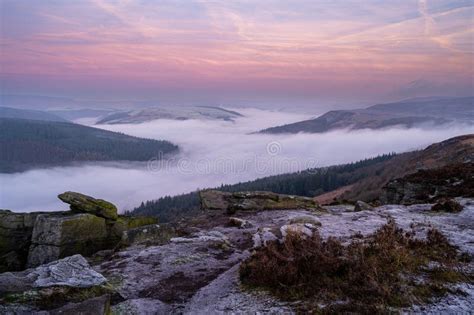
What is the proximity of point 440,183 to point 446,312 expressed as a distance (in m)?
28.2

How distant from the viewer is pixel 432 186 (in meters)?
35.9

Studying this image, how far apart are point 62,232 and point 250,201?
617 inches

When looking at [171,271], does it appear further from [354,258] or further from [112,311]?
[354,258]

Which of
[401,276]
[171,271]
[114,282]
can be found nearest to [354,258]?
[401,276]

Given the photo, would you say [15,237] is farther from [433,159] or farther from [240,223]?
[433,159]

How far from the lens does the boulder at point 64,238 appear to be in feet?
83.0

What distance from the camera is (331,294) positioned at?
11.6m

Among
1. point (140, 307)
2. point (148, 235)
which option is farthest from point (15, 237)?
point (140, 307)

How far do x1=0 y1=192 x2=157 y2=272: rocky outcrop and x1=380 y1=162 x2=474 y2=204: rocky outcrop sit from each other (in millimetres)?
24636

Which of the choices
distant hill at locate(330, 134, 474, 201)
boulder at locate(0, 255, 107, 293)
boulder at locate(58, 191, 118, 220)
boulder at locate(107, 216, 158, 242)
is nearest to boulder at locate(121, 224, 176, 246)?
boulder at locate(107, 216, 158, 242)

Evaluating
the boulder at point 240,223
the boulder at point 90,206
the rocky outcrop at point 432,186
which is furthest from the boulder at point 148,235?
the rocky outcrop at point 432,186

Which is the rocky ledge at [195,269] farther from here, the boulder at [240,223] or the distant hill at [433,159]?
the distant hill at [433,159]

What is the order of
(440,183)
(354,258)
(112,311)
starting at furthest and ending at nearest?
(440,183)
(354,258)
(112,311)

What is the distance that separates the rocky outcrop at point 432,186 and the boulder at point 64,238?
26.5 metres
